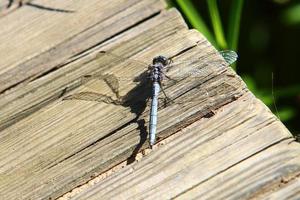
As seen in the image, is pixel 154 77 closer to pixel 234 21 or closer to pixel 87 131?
pixel 87 131

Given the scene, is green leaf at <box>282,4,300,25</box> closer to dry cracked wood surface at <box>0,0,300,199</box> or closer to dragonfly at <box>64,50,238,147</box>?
dry cracked wood surface at <box>0,0,300,199</box>

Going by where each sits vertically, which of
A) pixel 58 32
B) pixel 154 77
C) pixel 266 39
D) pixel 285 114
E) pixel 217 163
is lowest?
pixel 285 114

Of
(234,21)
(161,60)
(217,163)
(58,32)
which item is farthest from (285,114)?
(217,163)

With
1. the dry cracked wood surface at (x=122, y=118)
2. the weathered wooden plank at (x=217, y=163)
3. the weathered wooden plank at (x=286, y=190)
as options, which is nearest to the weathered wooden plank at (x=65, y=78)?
the dry cracked wood surface at (x=122, y=118)

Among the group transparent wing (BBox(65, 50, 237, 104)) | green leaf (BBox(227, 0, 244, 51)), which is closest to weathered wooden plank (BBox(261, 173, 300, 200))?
transparent wing (BBox(65, 50, 237, 104))

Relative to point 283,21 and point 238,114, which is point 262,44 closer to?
point 283,21
